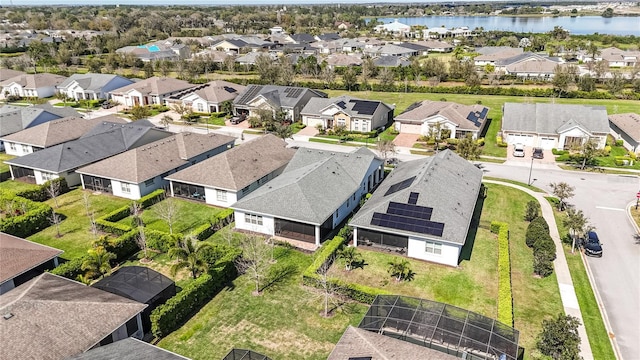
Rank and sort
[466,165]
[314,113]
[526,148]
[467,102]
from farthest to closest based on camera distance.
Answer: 1. [467,102]
2. [314,113]
3. [526,148]
4. [466,165]

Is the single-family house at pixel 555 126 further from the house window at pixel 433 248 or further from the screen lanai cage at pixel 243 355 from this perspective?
the screen lanai cage at pixel 243 355

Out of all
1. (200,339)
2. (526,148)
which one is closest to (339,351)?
(200,339)

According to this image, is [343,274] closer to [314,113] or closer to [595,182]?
[595,182]

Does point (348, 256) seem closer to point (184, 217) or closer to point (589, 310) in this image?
point (589, 310)

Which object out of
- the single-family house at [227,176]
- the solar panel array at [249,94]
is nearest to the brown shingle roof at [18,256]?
the single-family house at [227,176]

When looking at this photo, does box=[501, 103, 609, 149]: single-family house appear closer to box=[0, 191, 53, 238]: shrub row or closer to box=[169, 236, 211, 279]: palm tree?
box=[169, 236, 211, 279]: palm tree

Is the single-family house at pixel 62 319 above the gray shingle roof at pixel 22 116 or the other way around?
the other way around

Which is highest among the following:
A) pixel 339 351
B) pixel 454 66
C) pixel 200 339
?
pixel 454 66
